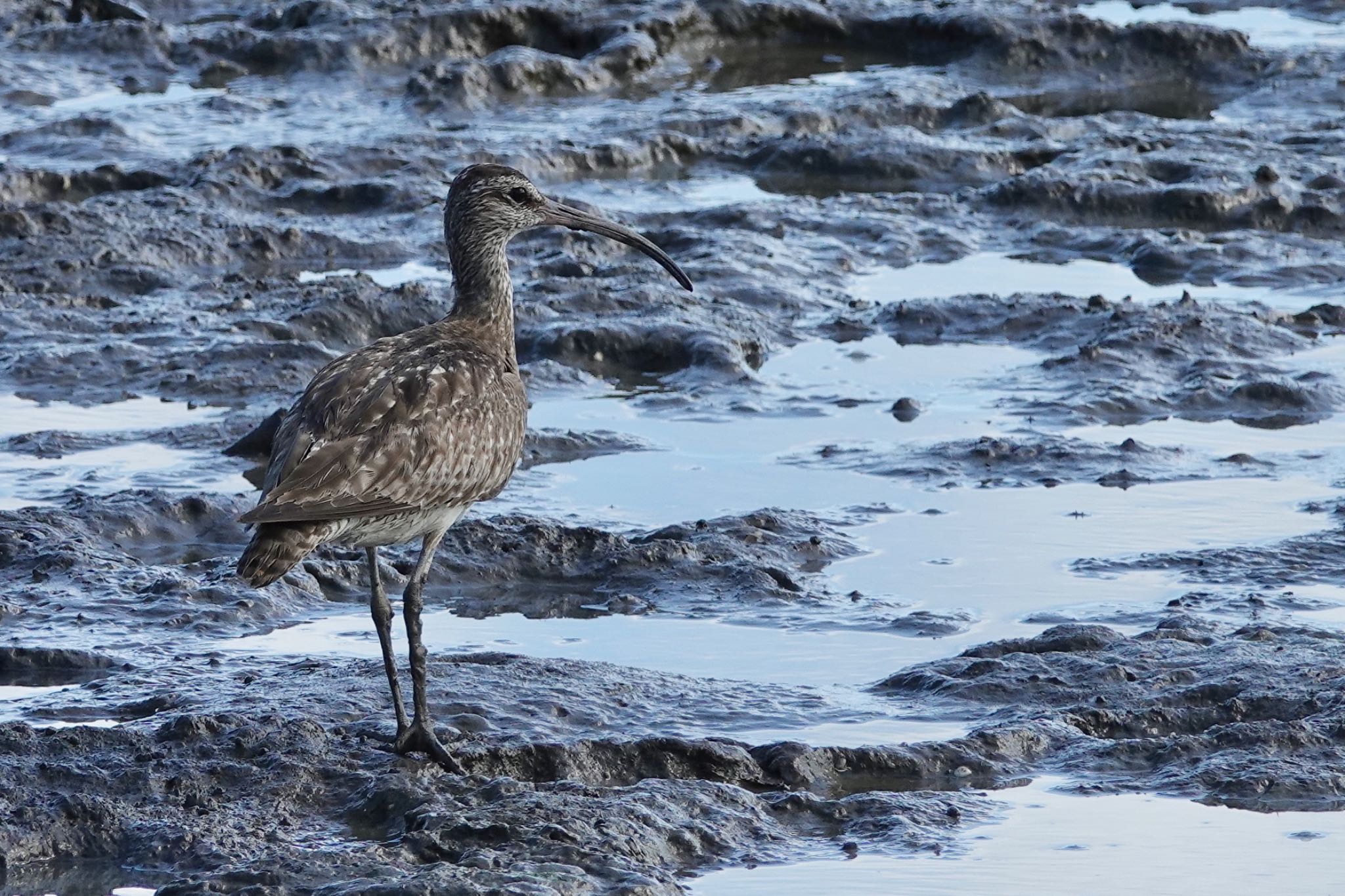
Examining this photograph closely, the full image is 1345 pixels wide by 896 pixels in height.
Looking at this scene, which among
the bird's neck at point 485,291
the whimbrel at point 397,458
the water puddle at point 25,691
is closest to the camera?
the whimbrel at point 397,458

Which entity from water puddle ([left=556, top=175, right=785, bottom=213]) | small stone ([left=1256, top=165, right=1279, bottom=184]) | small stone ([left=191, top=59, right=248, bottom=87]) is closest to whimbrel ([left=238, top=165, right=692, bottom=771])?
water puddle ([left=556, top=175, right=785, bottom=213])

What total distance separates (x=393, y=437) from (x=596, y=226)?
194cm

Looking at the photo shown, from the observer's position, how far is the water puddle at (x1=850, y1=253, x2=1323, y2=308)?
11.4 m

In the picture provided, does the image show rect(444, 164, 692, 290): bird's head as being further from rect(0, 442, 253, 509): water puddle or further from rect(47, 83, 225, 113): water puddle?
rect(47, 83, 225, 113): water puddle

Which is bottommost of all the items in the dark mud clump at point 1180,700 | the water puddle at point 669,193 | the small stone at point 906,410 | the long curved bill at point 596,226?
the small stone at point 906,410

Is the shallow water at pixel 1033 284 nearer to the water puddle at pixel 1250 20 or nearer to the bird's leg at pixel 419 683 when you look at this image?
the bird's leg at pixel 419 683

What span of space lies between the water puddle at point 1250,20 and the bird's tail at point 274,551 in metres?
12.5

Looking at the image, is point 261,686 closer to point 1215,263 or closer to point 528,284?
point 528,284

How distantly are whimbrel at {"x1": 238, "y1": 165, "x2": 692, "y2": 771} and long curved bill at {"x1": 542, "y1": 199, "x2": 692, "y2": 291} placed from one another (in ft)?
2.25

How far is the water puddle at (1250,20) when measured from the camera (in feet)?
56.6

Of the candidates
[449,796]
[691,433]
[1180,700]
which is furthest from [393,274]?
[449,796]

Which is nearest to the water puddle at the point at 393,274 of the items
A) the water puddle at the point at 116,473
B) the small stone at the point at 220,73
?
the water puddle at the point at 116,473

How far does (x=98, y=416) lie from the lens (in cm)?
947

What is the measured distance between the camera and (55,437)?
902cm
